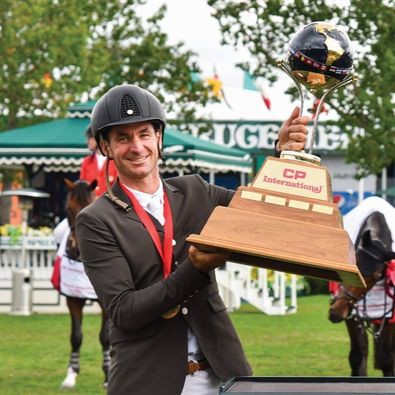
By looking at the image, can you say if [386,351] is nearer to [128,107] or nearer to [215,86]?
[128,107]

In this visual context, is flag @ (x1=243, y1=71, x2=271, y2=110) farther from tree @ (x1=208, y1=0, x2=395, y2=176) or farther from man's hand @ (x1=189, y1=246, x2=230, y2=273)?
man's hand @ (x1=189, y1=246, x2=230, y2=273)

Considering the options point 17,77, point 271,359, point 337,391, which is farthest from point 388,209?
point 17,77

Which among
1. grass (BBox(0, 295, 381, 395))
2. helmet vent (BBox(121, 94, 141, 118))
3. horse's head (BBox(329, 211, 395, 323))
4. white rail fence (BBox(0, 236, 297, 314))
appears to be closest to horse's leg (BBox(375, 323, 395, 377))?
horse's head (BBox(329, 211, 395, 323))

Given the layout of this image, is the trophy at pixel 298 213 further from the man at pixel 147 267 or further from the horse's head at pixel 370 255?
the horse's head at pixel 370 255

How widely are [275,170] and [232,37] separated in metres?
15.8

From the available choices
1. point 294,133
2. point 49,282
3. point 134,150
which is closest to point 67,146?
point 49,282

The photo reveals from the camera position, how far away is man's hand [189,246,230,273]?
157 inches

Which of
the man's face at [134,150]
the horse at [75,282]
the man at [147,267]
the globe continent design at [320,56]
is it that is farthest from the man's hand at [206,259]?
the horse at [75,282]

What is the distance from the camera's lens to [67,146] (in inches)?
930

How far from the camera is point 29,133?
24781 millimetres

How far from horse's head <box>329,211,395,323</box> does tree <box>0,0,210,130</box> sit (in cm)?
1957

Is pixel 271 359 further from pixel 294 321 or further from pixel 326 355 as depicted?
pixel 294 321

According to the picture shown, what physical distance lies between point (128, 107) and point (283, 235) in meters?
0.93

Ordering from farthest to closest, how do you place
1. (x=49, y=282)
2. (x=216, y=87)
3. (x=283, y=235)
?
(x=216, y=87)
(x=49, y=282)
(x=283, y=235)
